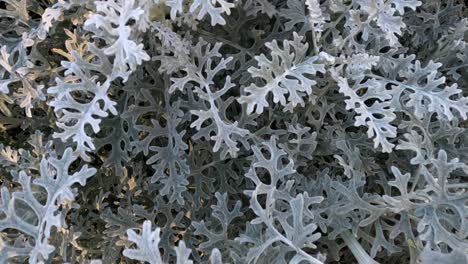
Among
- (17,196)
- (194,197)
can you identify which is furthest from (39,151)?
(194,197)

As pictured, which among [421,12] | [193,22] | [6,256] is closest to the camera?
[6,256]

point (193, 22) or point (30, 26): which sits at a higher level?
point (193, 22)

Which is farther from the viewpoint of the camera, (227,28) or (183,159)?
(227,28)

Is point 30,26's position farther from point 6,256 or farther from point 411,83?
point 411,83

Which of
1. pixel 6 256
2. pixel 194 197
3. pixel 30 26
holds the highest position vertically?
pixel 30 26

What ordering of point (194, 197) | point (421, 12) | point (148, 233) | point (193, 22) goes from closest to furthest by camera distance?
point (148, 233)
point (193, 22)
point (194, 197)
point (421, 12)

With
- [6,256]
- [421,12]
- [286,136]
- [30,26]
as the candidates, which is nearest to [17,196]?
[6,256]
